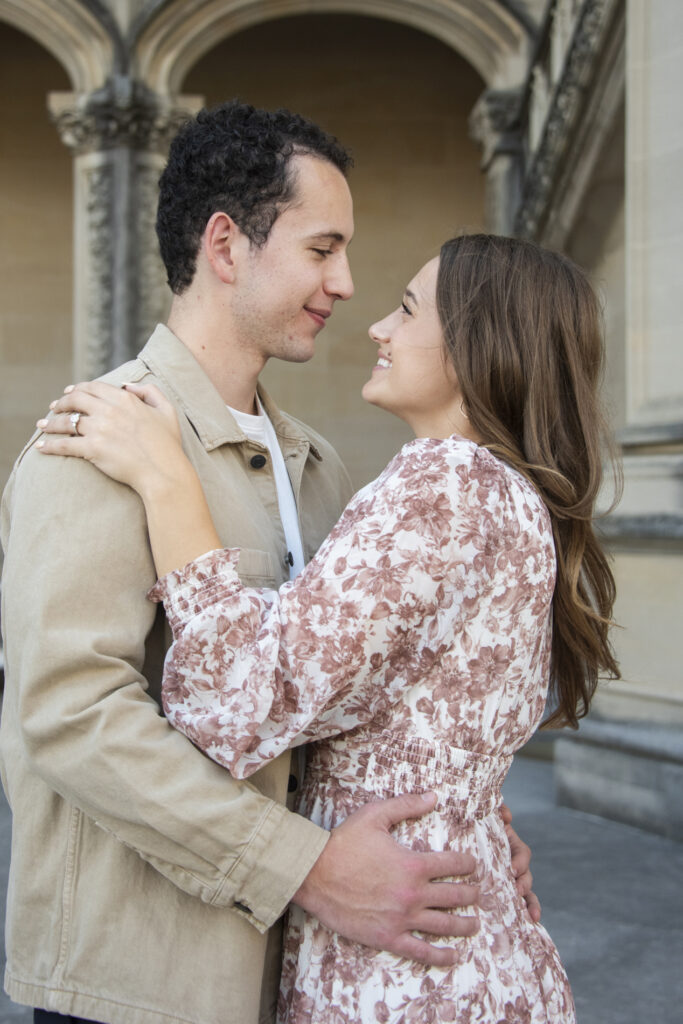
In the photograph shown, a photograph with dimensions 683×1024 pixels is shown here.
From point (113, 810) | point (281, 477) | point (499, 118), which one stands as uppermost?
point (499, 118)

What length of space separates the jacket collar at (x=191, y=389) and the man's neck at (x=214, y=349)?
5 cm

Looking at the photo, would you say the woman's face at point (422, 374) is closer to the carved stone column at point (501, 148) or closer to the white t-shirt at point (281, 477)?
the white t-shirt at point (281, 477)

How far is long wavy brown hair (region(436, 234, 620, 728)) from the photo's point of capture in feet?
5.32

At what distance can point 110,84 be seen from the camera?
24.5 ft

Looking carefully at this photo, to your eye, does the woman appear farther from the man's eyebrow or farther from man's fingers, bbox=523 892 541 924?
the man's eyebrow

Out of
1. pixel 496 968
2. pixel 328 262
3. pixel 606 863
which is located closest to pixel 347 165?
pixel 328 262

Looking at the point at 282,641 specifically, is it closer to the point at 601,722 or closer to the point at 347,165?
the point at 347,165

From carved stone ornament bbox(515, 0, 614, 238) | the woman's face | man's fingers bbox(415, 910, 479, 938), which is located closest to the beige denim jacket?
man's fingers bbox(415, 910, 479, 938)

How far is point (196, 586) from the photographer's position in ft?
4.55

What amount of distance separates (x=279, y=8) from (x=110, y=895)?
745 cm

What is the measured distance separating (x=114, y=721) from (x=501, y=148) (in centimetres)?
714

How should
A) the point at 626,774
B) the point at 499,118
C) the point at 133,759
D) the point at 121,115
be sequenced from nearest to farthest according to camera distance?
the point at 133,759 < the point at 626,774 < the point at 121,115 < the point at 499,118

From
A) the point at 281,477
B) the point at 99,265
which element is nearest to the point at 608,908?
the point at 281,477

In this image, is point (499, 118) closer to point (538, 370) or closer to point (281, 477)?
point (281, 477)
